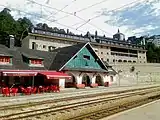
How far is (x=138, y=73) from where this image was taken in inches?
2867

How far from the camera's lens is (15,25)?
92625mm

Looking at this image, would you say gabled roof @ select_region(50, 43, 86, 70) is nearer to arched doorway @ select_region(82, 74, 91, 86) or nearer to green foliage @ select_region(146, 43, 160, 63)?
arched doorway @ select_region(82, 74, 91, 86)

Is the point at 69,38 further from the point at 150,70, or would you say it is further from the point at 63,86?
the point at 63,86

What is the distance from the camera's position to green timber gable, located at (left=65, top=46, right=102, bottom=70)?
148 ft

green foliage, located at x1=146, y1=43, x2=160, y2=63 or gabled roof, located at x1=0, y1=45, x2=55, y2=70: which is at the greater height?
green foliage, located at x1=146, y1=43, x2=160, y2=63

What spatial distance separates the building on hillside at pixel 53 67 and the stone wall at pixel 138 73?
11.7 meters

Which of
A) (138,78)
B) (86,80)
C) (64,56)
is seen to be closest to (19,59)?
(64,56)

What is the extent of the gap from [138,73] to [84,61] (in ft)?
94.8

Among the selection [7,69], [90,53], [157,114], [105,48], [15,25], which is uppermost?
[15,25]

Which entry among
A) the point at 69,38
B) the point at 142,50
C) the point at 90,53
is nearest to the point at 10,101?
the point at 90,53

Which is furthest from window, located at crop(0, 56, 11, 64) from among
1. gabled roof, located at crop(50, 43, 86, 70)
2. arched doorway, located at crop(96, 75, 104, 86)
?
arched doorway, located at crop(96, 75, 104, 86)

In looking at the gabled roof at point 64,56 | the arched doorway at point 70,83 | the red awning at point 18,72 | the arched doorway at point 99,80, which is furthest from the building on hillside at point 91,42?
the red awning at point 18,72

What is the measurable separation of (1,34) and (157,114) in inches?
2812

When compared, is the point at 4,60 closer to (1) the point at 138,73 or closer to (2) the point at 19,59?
(2) the point at 19,59
